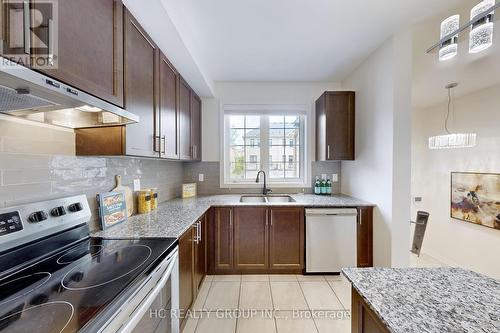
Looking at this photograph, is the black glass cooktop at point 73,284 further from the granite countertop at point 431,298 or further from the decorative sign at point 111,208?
the granite countertop at point 431,298

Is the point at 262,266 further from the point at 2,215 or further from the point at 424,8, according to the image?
the point at 424,8

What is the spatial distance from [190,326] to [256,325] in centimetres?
55

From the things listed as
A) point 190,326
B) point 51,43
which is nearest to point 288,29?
point 51,43

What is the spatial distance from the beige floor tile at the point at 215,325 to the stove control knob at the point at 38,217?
140 centimetres

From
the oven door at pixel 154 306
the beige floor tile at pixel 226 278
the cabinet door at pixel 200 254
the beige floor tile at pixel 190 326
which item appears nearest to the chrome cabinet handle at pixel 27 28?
the oven door at pixel 154 306

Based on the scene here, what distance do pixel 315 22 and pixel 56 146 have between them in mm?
2171

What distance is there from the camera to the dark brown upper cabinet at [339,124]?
9.16 ft

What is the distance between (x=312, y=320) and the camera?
73.2 inches

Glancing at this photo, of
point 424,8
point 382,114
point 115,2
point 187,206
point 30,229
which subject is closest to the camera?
point 30,229

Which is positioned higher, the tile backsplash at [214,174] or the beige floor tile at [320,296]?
the tile backsplash at [214,174]

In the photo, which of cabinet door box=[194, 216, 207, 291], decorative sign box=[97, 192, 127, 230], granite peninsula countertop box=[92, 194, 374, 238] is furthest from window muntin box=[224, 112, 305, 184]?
decorative sign box=[97, 192, 127, 230]

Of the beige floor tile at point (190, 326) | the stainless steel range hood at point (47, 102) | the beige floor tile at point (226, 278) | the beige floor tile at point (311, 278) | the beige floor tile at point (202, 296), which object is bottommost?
the beige floor tile at point (190, 326)

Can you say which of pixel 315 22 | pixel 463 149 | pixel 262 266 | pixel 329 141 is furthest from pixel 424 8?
pixel 262 266

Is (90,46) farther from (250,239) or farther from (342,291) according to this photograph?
(342,291)
